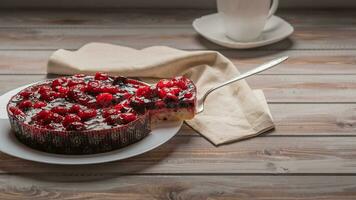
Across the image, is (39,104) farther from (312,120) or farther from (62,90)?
(312,120)

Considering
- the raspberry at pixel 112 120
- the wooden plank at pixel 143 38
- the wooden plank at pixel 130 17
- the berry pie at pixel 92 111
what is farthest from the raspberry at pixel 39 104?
the wooden plank at pixel 130 17

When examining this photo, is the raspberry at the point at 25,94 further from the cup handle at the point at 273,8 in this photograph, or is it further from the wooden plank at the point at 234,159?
the cup handle at the point at 273,8

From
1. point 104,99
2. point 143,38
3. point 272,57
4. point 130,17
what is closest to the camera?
point 104,99

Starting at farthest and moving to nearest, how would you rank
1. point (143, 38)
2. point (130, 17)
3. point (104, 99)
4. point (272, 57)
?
point (130, 17)
point (143, 38)
point (272, 57)
point (104, 99)

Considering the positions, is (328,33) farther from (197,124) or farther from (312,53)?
(197,124)


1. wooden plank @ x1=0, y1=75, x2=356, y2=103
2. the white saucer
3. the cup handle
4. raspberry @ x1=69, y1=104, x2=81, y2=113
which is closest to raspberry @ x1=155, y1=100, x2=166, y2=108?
raspberry @ x1=69, y1=104, x2=81, y2=113

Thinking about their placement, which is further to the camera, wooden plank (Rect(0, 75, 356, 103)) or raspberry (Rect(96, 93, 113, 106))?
wooden plank (Rect(0, 75, 356, 103))

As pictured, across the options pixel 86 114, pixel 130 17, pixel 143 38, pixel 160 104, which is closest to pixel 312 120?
pixel 160 104

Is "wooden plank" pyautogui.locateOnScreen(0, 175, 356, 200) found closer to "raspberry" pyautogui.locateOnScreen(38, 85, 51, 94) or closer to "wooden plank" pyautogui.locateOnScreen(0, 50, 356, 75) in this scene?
"raspberry" pyautogui.locateOnScreen(38, 85, 51, 94)
